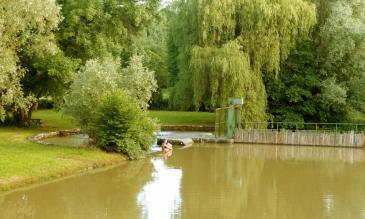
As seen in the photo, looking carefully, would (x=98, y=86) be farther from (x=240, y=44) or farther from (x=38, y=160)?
(x=240, y=44)

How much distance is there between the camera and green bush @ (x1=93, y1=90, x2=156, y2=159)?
77.8ft

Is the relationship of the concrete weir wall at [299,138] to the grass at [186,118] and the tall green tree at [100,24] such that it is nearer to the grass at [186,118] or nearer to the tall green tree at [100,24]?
the tall green tree at [100,24]

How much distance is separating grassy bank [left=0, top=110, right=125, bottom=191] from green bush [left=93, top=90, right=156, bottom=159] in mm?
586

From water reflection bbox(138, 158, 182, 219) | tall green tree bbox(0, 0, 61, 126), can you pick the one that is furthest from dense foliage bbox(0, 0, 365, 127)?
water reflection bbox(138, 158, 182, 219)

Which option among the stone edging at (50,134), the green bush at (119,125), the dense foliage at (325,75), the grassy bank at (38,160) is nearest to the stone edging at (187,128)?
the dense foliage at (325,75)

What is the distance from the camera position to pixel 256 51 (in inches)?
1393

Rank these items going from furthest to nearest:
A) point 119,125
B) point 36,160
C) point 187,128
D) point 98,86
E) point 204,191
Result: point 187,128
point 98,86
point 119,125
point 36,160
point 204,191

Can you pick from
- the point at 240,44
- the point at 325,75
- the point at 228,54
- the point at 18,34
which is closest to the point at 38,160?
the point at 18,34

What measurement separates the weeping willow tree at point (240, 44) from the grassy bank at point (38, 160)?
12424 millimetres

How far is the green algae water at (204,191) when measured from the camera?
1434 centimetres

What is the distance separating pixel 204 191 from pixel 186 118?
30511 millimetres

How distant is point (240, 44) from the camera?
117ft

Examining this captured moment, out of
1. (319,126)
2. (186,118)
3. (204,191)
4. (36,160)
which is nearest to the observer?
(204,191)

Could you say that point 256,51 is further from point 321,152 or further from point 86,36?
point 86,36
